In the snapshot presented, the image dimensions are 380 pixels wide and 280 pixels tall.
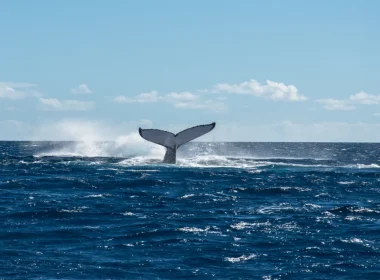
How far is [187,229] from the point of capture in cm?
1742

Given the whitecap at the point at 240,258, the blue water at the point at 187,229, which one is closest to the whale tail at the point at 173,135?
the blue water at the point at 187,229

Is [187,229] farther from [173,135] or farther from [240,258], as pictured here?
[173,135]

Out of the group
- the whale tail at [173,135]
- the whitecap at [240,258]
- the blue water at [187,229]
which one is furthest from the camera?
the whale tail at [173,135]

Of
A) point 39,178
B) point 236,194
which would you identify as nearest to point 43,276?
point 236,194

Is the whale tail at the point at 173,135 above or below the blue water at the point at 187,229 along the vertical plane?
above

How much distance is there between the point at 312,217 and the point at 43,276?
32.4ft

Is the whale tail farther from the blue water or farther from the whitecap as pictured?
the whitecap

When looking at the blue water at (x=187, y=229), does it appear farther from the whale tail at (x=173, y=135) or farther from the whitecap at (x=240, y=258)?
the whale tail at (x=173, y=135)

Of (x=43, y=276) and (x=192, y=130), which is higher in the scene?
(x=192, y=130)

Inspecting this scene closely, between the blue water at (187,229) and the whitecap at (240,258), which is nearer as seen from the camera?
the blue water at (187,229)

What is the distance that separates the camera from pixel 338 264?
13656mm

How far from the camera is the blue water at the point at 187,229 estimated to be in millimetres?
13156

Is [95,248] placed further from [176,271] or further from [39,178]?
[39,178]

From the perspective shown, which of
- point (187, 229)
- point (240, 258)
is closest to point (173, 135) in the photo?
point (187, 229)
